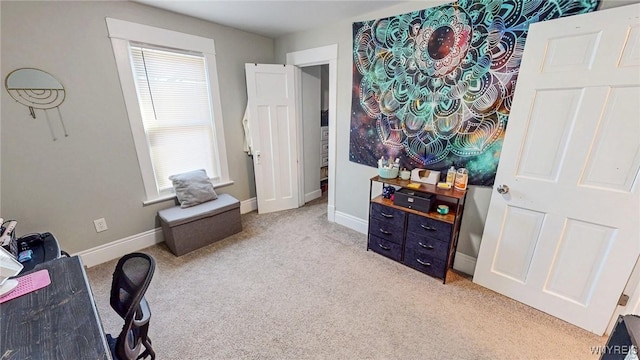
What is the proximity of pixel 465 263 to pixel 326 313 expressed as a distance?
4.39 ft

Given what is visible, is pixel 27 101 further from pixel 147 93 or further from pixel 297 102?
pixel 297 102

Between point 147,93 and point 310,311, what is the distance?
2.47 metres

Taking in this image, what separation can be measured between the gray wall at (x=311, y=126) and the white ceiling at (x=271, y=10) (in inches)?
27.2

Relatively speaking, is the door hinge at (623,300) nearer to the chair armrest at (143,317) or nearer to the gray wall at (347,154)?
the gray wall at (347,154)

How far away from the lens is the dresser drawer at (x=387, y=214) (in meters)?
2.19

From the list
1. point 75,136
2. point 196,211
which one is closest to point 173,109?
point 75,136

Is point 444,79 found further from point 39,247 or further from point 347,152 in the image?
point 39,247

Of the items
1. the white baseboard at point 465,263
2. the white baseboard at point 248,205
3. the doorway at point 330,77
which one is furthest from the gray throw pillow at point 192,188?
the white baseboard at point 465,263

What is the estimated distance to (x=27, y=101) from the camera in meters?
1.83

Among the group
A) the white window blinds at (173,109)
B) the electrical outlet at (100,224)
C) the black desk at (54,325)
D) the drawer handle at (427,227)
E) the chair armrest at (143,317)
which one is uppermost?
the white window blinds at (173,109)

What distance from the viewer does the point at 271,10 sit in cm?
228

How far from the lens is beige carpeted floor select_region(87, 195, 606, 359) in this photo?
152 cm

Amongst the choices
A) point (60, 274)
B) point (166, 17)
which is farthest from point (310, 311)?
point (166, 17)

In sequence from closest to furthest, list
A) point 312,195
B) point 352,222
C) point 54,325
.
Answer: point 54,325, point 352,222, point 312,195
